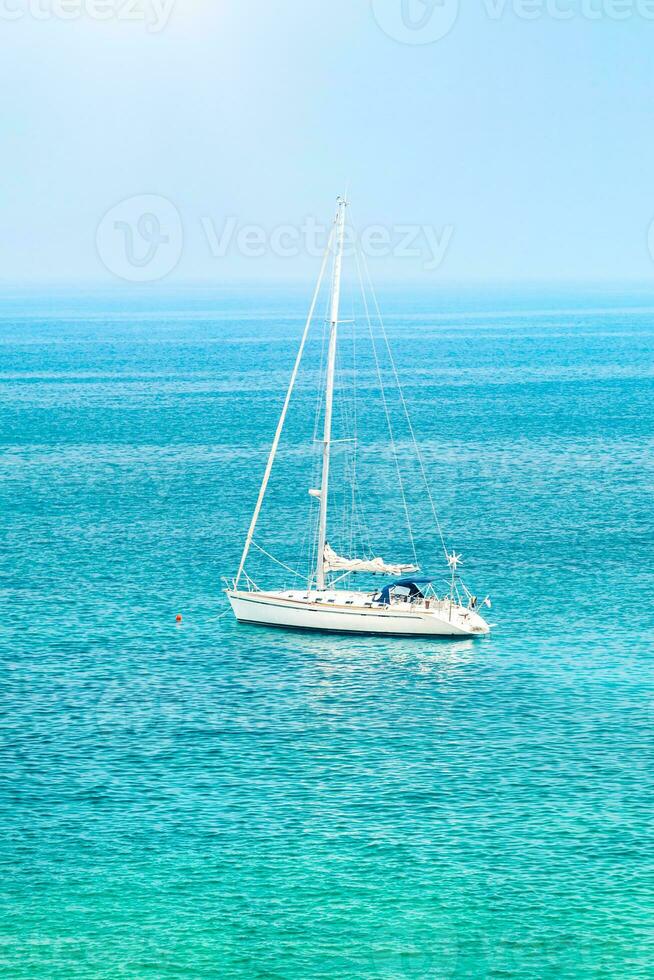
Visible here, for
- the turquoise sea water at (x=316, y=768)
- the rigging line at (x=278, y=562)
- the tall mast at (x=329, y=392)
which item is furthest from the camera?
the rigging line at (x=278, y=562)

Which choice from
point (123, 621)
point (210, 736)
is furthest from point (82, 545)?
point (210, 736)

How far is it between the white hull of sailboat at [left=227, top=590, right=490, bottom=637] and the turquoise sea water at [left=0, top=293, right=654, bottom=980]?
3.02ft

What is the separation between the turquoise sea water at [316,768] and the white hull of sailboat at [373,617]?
922 millimetres

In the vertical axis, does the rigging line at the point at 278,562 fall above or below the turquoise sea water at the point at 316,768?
above

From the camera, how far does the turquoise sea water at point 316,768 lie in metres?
52.0

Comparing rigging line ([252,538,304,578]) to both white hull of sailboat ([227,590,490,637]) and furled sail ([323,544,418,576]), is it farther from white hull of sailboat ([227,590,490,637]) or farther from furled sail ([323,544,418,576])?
white hull of sailboat ([227,590,490,637])

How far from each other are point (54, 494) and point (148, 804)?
69960 mm

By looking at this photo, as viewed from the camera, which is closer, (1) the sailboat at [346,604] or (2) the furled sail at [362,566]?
(1) the sailboat at [346,604]

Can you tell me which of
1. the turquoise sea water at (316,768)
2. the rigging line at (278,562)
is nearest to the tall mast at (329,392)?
the turquoise sea water at (316,768)

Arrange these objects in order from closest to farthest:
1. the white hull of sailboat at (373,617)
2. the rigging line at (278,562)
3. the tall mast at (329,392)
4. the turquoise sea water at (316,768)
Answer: the turquoise sea water at (316,768), the white hull of sailboat at (373,617), the tall mast at (329,392), the rigging line at (278,562)

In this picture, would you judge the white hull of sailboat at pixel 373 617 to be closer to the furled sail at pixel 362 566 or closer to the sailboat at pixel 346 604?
the sailboat at pixel 346 604

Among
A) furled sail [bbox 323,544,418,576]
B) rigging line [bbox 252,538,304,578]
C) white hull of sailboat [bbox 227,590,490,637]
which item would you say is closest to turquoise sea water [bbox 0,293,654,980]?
white hull of sailboat [bbox 227,590,490,637]

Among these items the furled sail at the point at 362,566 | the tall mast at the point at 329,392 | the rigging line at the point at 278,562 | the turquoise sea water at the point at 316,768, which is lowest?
the turquoise sea water at the point at 316,768

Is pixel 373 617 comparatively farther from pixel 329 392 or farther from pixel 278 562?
pixel 278 562
